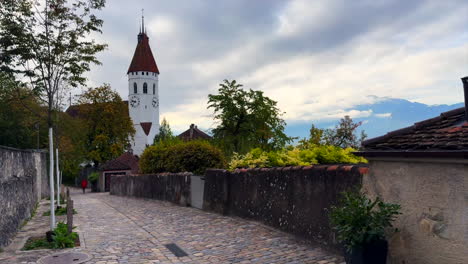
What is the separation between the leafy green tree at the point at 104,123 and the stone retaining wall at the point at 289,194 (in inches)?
1436

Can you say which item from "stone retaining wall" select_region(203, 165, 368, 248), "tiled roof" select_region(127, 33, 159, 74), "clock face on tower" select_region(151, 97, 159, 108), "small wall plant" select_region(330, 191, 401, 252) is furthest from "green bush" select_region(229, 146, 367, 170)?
"clock face on tower" select_region(151, 97, 159, 108)

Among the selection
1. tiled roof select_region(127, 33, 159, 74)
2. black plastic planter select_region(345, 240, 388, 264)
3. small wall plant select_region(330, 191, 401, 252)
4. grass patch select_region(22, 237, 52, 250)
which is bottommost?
grass patch select_region(22, 237, 52, 250)

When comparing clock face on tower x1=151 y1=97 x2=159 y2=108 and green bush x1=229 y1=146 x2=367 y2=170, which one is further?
clock face on tower x1=151 y1=97 x2=159 y2=108

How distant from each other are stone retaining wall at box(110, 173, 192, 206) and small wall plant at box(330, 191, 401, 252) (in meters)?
10.8

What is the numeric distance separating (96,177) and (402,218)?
43369 mm

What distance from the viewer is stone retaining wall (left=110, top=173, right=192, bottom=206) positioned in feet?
51.8

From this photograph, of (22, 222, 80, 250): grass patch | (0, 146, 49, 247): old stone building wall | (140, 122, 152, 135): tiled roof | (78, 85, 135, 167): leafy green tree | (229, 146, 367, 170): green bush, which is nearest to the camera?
(229, 146, 367, 170): green bush

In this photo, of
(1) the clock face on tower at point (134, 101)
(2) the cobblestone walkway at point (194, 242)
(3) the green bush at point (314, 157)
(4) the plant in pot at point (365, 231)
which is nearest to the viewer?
(4) the plant in pot at point (365, 231)

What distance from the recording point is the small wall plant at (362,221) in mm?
4766

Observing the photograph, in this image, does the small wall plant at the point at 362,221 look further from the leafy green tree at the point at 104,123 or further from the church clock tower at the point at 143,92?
the church clock tower at the point at 143,92

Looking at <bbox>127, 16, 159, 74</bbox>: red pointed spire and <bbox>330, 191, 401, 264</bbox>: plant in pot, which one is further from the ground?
<bbox>127, 16, 159, 74</bbox>: red pointed spire

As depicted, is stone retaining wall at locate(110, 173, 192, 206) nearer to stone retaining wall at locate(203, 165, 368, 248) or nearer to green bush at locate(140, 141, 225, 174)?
green bush at locate(140, 141, 225, 174)

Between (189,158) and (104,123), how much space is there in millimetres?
31388

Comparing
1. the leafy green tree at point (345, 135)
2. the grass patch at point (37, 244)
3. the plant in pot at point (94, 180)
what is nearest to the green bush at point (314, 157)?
the grass patch at point (37, 244)
